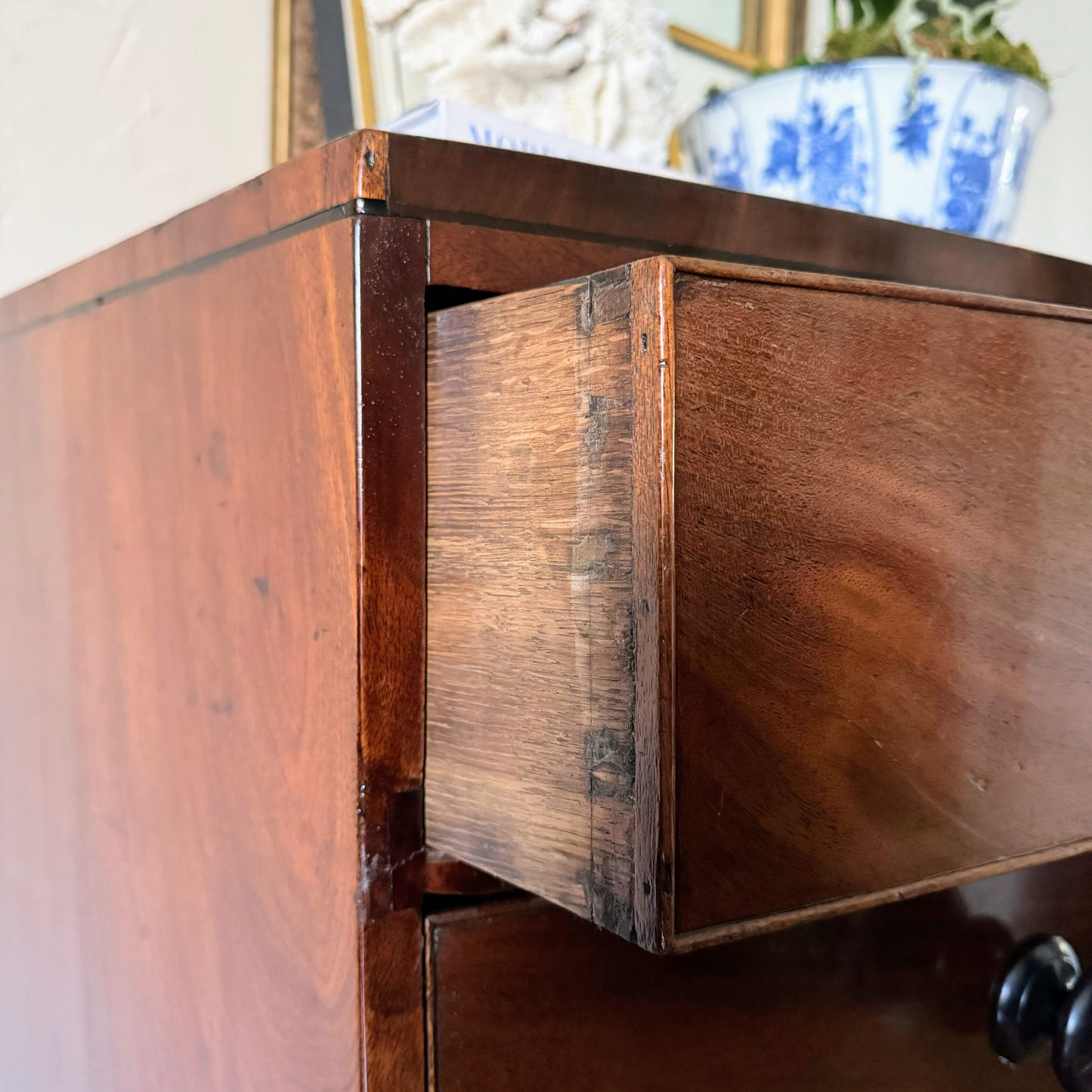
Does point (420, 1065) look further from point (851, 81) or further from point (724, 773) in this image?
point (851, 81)

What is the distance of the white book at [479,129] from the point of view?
0.47m

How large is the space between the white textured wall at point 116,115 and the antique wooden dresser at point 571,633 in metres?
0.30

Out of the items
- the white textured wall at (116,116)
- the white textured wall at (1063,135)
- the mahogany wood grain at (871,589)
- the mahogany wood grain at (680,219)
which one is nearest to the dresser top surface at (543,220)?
the mahogany wood grain at (680,219)

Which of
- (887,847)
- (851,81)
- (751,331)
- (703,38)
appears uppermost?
(703,38)

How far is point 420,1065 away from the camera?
36cm

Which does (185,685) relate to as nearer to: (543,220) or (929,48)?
(543,220)

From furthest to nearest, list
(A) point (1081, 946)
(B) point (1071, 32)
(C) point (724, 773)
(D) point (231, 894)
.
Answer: (B) point (1071, 32) < (A) point (1081, 946) < (D) point (231, 894) < (C) point (724, 773)

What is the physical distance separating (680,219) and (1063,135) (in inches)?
42.1

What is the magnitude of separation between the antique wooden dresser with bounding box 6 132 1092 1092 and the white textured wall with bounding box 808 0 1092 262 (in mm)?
917

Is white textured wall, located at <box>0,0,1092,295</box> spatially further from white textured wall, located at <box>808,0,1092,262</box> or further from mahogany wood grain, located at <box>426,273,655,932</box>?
white textured wall, located at <box>808,0,1092,262</box>

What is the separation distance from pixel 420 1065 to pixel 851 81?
544 millimetres

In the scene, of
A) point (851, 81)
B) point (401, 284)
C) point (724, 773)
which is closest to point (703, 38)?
point (851, 81)

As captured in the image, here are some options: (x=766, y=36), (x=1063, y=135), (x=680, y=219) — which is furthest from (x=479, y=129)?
(x=1063, y=135)

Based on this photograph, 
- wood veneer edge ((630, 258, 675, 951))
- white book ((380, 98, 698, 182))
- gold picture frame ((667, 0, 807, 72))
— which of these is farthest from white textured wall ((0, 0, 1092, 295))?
wood veneer edge ((630, 258, 675, 951))
